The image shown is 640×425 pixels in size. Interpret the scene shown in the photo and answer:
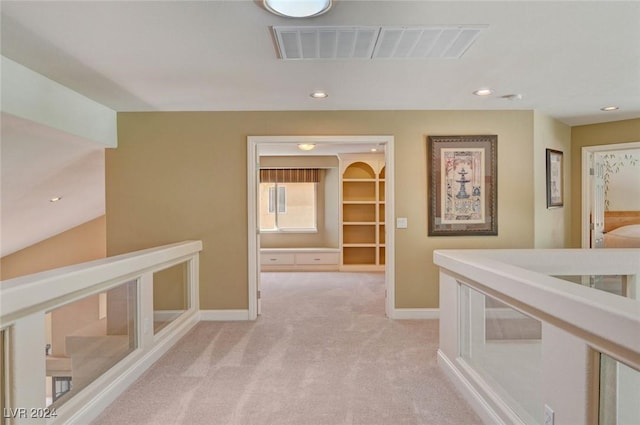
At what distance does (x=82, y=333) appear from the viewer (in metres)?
2.27

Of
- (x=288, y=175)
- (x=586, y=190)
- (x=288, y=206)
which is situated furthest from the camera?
(x=288, y=206)

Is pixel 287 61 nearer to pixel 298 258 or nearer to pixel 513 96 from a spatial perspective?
pixel 513 96

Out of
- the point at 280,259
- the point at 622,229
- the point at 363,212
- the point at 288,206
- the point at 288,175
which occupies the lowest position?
the point at 280,259

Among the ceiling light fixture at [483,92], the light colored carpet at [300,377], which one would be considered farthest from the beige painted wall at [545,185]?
the light colored carpet at [300,377]

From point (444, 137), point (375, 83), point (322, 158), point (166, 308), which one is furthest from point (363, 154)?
point (166, 308)

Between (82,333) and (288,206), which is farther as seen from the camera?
(288,206)

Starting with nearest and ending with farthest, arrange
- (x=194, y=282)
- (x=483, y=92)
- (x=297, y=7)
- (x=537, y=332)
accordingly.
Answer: (x=537, y=332) < (x=297, y=7) < (x=483, y=92) < (x=194, y=282)

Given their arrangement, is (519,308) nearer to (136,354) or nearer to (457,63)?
(457,63)

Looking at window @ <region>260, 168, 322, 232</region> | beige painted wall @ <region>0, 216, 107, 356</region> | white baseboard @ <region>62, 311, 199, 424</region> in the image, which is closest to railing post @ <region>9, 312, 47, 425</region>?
white baseboard @ <region>62, 311, 199, 424</region>

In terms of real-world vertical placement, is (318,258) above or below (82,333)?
below

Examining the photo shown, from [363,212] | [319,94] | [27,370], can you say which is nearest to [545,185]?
[319,94]

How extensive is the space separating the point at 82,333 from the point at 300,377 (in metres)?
1.46

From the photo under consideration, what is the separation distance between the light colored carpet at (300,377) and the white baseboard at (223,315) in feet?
0.34

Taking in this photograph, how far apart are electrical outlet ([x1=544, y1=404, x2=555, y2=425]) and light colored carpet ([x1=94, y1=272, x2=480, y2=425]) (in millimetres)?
609
